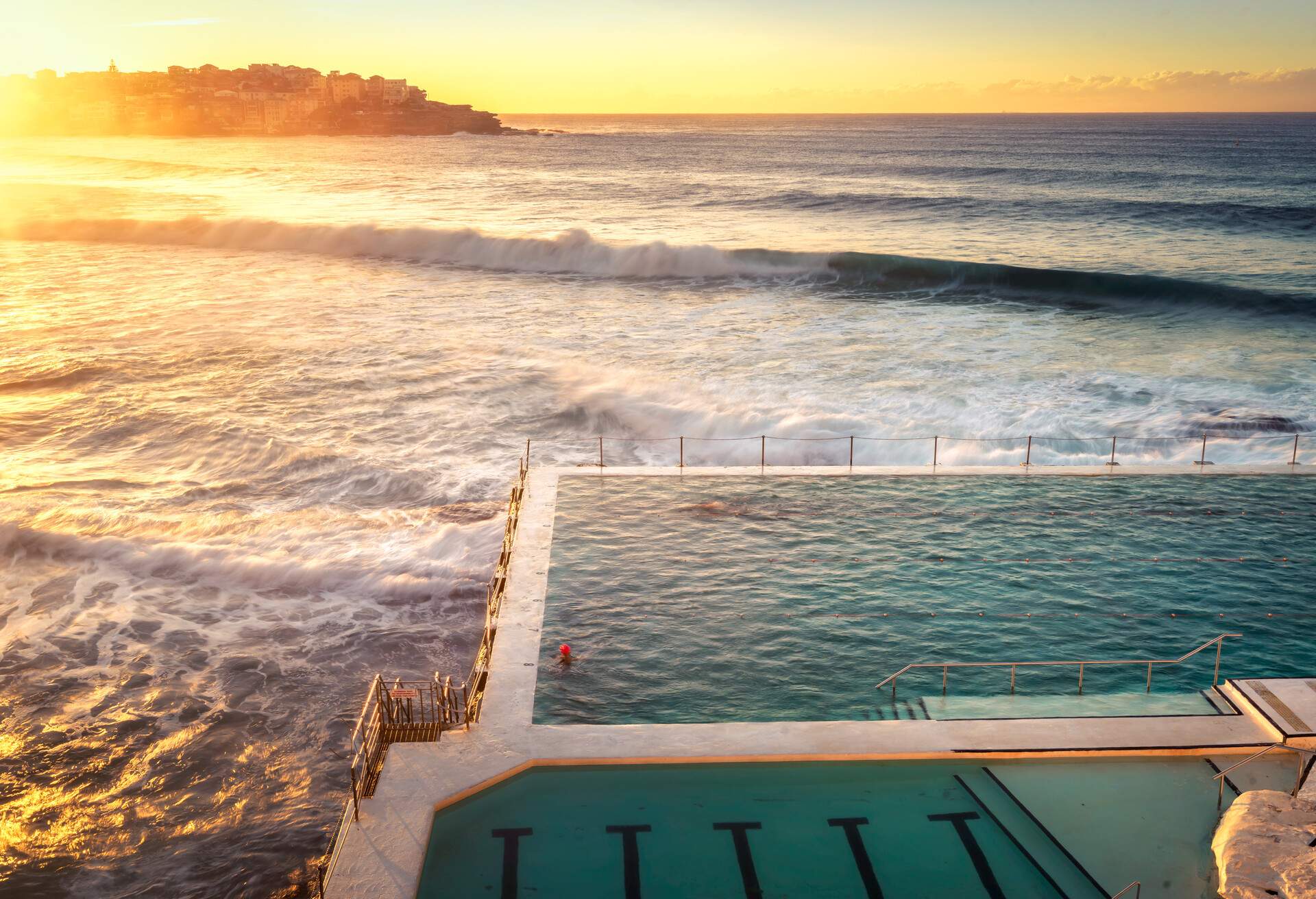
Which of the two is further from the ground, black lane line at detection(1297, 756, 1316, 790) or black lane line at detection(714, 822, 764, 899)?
black lane line at detection(1297, 756, 1316, 790)

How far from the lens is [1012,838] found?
30.8 ft

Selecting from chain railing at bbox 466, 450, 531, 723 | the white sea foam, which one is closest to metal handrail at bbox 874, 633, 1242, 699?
chain railing at bbox 466, 450, 531, 723

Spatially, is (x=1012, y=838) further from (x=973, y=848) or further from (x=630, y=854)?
(x=630, y=854)

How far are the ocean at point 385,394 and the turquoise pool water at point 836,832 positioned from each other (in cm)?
298

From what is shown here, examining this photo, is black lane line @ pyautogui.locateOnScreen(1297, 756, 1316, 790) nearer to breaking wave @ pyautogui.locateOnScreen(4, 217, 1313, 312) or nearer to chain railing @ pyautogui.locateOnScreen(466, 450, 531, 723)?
chain railing @ pyautogui.locateOnScreen(466, 450, 531, 723)

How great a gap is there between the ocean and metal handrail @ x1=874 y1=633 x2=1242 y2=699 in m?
6.72

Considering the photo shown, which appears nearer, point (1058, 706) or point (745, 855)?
point (745, 855)

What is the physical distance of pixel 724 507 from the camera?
1783cm

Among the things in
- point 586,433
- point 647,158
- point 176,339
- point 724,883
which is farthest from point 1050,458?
point 647,158

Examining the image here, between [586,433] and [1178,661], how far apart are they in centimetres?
1675

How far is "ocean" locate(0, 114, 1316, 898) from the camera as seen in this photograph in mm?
12922

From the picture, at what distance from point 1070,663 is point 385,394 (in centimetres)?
2126

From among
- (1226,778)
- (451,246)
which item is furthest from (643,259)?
(1226,778)

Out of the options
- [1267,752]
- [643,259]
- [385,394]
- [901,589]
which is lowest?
[1267,752]
